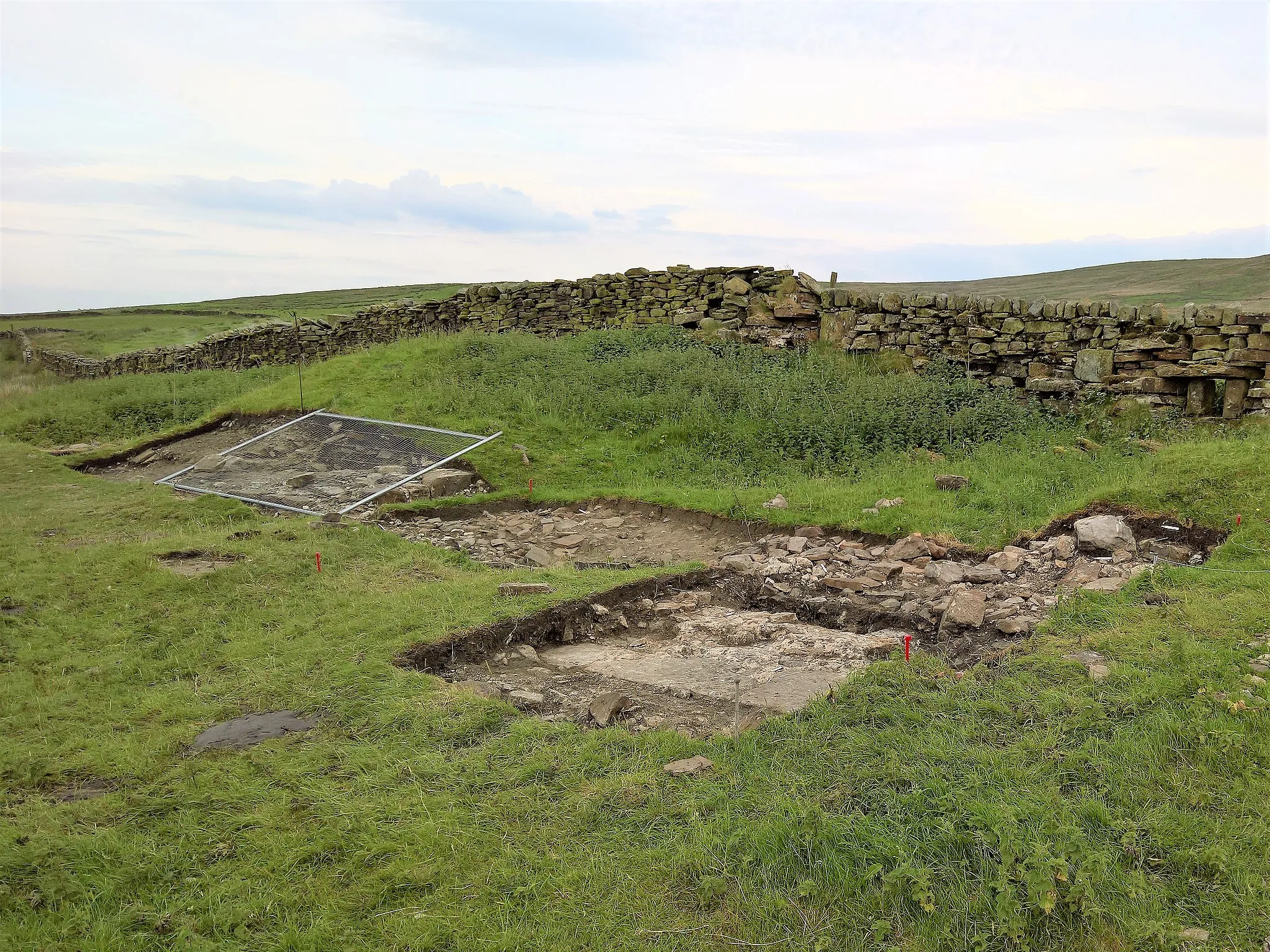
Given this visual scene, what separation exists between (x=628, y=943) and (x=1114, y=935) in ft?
5.69

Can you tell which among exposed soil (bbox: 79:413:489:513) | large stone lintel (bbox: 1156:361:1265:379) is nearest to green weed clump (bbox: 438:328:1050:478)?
large stone lintel (bbox: 1156:361:1265:379)

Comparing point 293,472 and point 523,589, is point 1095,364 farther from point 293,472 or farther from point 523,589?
point 293,472

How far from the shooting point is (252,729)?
507 centimetres

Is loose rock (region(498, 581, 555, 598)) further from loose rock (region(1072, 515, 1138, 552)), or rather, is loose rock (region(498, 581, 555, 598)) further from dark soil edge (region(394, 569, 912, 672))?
loose rock (region(1072, 515, 1138, 552))

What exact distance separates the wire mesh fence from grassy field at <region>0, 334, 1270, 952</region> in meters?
2.71

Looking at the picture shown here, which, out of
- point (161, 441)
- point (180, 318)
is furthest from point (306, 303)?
point (161, 441)

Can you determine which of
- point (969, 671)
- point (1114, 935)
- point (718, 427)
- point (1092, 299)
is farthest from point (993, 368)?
point (1114, 935)

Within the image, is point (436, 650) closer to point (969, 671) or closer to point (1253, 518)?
point (969, 671)

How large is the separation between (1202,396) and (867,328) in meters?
5.17

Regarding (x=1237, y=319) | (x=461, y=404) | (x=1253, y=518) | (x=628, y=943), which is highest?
(x=1237, y=319)

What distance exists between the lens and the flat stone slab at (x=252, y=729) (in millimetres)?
4918

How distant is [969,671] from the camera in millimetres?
5172

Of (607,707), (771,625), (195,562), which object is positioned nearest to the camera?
(607,707)

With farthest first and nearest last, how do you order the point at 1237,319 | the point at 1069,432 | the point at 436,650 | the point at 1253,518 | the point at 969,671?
the point at 1069,432
the point at 1237,319
the point at 1253,518
the point at 436,650
the point at 969,671
